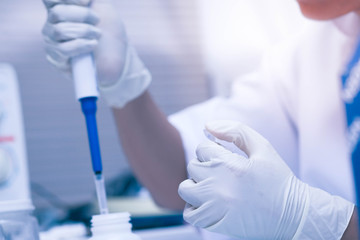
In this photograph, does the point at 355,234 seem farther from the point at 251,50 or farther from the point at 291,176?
the point at 251,50

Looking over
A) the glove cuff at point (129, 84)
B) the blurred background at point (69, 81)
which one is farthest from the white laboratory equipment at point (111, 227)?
the blurred background at point (69, 81)

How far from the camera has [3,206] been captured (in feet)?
2.22

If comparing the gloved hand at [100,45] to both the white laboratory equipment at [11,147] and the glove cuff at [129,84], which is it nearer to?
the glove cuff at [129,84]

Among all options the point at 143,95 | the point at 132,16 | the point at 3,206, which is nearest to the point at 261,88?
the point at 143,95

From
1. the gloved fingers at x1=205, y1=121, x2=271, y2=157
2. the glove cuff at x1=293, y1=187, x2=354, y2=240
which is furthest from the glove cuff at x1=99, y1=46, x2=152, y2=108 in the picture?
the glove cuff at x1=293, y1=187, x2=354, y2=240

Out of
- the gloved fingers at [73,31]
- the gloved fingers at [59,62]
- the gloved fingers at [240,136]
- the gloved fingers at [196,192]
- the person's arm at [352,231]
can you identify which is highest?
the gloved fingers at [73,31]

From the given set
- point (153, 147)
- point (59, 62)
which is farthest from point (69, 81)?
point (59, 62)

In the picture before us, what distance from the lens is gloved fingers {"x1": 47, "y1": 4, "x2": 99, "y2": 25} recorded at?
867 mm

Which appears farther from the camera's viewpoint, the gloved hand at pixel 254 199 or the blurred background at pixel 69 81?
the blurred background at pixel 69 81

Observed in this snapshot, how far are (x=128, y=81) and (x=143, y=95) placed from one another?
10cm

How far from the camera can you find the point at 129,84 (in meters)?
1.05

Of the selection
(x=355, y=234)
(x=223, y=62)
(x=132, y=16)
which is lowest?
(x=355, y=234)

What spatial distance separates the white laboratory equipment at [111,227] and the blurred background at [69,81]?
1.24 m

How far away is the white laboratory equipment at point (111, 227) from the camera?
2.02 feet
